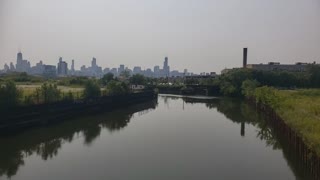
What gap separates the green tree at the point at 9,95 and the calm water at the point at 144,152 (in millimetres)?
2684

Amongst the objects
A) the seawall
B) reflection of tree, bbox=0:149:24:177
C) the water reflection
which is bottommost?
reflection of tree, bbox=0:149:24:177

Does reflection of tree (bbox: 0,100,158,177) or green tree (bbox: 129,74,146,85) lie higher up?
green tree (bbox: 129,74,146,85)

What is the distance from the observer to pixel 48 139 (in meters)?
31.6

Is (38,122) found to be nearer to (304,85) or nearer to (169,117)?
(169,117)

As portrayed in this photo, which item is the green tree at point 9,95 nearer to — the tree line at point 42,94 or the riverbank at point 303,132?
the tree line at point 42,94

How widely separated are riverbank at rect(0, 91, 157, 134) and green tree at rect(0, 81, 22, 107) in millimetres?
547

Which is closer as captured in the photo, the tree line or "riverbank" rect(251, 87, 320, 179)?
"riverbank" rect(251, 87, 320, 179)

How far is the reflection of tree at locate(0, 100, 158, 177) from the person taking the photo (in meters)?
24.8

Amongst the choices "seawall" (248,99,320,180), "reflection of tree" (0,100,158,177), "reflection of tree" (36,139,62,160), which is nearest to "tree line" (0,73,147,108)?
"reflection of tree" (0,100,158,177)

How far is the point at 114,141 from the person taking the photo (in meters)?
32.0

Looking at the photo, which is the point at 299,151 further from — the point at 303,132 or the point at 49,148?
the point at 49,148

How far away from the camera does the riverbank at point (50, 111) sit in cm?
3253

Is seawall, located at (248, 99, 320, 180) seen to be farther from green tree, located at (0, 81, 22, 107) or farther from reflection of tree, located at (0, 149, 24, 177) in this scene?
green tree, located at (0, 81, 22, 107)

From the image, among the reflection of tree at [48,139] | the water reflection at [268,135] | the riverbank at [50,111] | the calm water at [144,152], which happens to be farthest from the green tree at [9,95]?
the water reflection at [268,135]
